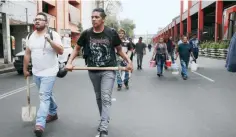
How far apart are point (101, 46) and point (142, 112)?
7.04ft

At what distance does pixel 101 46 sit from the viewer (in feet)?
14.8

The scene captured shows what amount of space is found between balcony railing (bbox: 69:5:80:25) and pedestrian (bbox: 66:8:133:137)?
130 feet

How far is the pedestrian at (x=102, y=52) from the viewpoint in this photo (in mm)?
4504

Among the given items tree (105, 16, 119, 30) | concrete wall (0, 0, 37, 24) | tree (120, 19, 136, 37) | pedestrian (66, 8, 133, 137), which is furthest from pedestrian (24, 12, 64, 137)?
tree (120, 19, 136, 37)

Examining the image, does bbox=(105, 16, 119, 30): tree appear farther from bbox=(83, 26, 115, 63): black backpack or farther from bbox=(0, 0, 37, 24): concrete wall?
bbox=(83, 26, 115, 63): black backpack

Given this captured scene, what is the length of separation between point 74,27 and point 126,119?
136 ft

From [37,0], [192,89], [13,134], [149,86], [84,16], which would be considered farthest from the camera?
[84,16]

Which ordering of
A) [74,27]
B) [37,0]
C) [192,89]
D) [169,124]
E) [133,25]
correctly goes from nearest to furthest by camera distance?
[169,124] → [192,89] → [37,0] → [74,27] → [133,25]

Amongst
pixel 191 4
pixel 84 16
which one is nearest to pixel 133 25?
pixel 84 16

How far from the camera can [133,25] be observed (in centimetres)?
11269

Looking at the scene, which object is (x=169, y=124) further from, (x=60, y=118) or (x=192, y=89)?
(x=192, y=89)

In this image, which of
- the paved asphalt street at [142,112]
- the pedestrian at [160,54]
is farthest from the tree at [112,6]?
the paved asphalt street at [142,112]

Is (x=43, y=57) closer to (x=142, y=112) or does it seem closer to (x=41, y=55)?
(x=41, y=55)

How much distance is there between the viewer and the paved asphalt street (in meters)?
4.86
